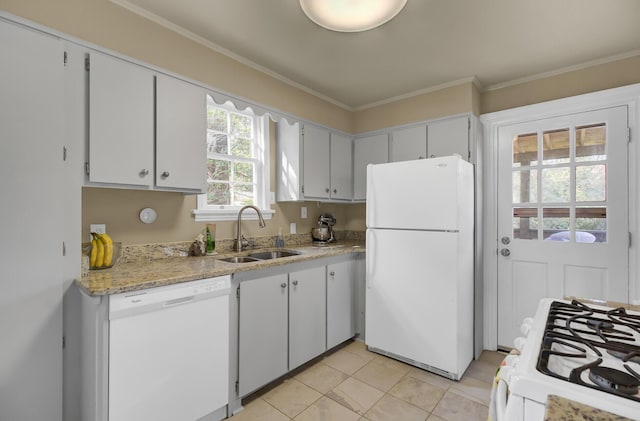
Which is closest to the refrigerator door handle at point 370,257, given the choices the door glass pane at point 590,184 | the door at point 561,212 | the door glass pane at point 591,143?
the door at point 561,212

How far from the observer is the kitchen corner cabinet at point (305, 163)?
3016 millimetres

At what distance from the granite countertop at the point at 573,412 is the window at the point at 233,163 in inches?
92.1

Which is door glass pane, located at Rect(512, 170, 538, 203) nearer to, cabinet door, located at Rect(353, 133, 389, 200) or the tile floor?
cabinet door, located at Rect(353, 133, 389, 200)

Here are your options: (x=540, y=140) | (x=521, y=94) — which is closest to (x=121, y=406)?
(x=540, y=140)

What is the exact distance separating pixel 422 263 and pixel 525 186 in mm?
1248

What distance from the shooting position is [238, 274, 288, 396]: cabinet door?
6.54 ft

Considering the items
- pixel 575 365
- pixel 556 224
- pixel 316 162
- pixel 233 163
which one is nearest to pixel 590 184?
pixel 556 224

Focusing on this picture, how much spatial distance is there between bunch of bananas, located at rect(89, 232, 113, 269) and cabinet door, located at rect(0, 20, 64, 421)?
21 centimetres

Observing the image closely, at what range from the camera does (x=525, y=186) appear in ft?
9.20

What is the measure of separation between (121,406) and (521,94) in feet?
12.0

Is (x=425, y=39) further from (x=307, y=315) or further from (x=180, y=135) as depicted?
(x=307, y=315)

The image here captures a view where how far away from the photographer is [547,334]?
910 mm

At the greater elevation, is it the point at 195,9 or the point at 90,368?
the point at 195,9

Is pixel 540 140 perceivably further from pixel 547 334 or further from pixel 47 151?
pixel 47 151
